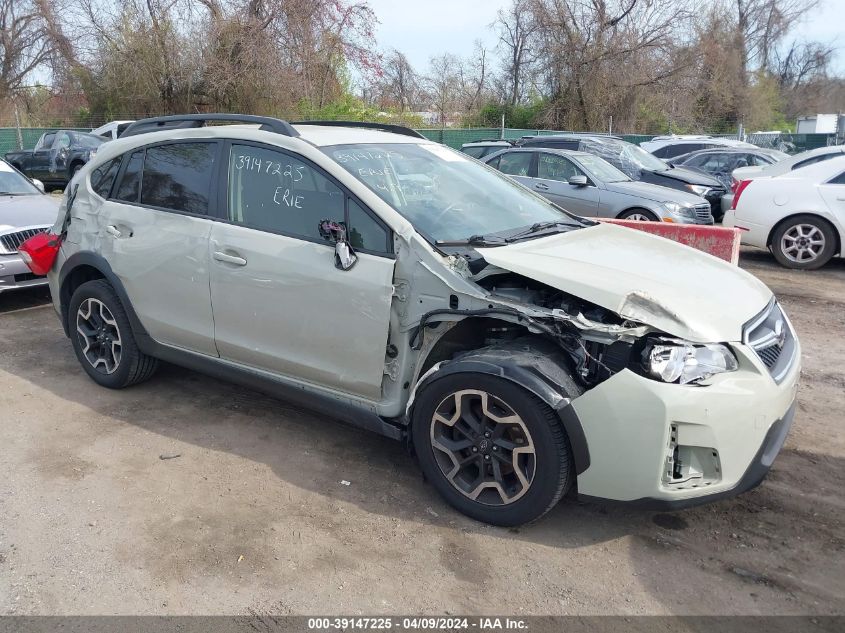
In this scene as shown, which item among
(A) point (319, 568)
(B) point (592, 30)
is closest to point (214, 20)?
(B) point (592, 30)

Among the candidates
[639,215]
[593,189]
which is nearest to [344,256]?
[639,215]

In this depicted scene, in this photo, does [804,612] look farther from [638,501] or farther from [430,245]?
[430,245]

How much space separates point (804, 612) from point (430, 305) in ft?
6.49

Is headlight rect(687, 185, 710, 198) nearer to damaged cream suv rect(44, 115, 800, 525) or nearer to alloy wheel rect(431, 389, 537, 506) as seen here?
damaged cream suv rect(44, 115, 800, 525)

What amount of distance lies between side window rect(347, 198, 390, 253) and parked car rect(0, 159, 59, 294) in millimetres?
4466

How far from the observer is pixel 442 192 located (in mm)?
4070

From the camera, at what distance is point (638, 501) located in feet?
9.98

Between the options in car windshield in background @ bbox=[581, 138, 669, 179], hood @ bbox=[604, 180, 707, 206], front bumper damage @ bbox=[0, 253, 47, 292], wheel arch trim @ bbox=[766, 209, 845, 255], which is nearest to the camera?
front bumper damage @ bbox=[0, 253, 47, 292]

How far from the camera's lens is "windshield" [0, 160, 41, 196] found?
8.21 metres

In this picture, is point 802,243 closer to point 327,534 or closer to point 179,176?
point 179,176

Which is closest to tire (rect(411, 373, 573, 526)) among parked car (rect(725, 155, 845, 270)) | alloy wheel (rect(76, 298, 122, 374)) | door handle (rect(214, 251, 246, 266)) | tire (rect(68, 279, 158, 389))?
door handle (rect(214, 251, 246, 266))

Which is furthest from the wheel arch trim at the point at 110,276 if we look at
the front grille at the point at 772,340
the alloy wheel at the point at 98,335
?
the front grille at the point at 772,340

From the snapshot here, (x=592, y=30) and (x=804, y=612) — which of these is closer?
(x=804, y=612)

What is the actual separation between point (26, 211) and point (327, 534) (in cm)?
592
